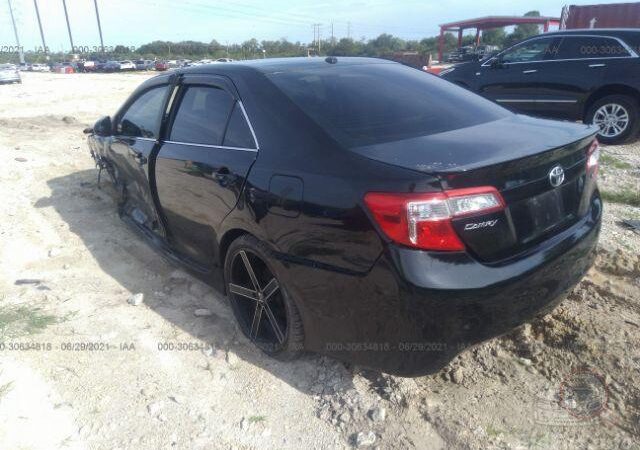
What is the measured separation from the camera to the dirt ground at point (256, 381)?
232cm

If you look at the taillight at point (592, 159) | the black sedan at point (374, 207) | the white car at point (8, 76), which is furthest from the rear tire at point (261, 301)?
the white car at point (8, 76)

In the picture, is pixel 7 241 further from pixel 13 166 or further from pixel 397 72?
pixel 397 72

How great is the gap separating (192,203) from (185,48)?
296ft

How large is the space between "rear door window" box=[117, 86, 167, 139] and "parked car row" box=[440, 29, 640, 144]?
5.58 meters

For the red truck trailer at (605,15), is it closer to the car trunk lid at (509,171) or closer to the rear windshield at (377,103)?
the rear windshield at (377,103)

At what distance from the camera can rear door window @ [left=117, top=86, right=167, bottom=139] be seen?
378 centimetres

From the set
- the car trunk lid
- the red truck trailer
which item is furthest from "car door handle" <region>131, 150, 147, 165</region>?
the red truck trailer

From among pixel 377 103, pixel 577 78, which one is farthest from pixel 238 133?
pixel 577 78

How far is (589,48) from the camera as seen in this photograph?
7.61 metres

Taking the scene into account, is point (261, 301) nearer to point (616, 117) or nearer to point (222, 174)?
point (222, 174)

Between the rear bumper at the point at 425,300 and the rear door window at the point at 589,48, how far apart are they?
20.9 feet

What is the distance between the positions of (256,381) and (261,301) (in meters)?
0.44

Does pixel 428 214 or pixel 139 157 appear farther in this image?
pixel 139 157

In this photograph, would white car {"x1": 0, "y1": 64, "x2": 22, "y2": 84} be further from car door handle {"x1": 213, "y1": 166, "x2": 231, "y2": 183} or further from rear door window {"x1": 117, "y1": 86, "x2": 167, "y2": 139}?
car door handle {"x1": 213, "y1": 166, "x2": 231, "y2": 183}
